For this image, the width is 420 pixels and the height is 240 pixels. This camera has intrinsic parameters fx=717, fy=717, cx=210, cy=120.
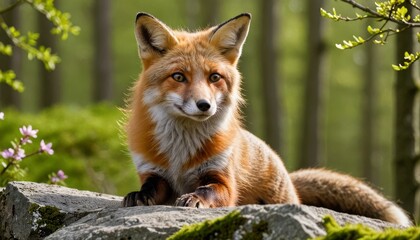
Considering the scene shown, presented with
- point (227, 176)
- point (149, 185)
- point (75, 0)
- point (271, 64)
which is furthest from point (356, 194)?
point (75, 0)

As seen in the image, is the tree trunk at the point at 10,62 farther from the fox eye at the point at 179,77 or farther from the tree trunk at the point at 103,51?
the fox eye at the point at 179,77

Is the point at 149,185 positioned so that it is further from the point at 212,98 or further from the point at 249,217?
the point at 249,217

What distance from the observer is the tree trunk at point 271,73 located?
21.8 metres

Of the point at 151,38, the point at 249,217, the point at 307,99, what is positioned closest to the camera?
the point at 249,217

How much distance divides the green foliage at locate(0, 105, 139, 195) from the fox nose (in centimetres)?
709

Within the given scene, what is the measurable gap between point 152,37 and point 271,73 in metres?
16.0

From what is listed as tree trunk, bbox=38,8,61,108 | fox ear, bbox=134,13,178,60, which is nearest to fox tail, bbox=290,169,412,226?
fox ear, bbox=134,13,178,60

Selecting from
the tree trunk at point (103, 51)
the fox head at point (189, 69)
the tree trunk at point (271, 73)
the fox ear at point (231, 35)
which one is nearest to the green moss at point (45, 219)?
the fox head at point (189, 69)

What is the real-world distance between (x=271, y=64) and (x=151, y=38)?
15.8 meters

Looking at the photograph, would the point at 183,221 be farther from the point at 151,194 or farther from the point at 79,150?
the point at 79,150

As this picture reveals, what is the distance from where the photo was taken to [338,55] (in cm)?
4031

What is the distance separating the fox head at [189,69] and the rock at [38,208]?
3.32ft

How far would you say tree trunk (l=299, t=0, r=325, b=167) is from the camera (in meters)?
19.4

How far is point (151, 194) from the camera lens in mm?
5984
